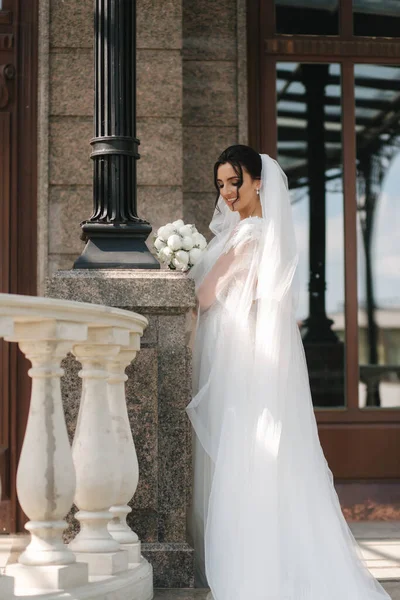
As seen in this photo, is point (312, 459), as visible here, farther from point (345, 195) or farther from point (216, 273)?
point (345, 195)

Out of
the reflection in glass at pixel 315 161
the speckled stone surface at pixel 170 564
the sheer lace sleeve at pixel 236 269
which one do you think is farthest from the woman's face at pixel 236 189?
the reflection in glass at pixel 315 161

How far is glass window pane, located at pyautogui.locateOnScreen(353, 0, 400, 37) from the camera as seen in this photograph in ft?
21.1

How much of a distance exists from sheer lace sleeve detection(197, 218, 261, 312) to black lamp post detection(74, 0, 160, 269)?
32 cm

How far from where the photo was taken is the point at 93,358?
3.28m

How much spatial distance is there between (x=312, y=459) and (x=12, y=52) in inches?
142

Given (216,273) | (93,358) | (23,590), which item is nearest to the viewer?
(23,590)

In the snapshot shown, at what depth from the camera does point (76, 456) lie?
3.22 m

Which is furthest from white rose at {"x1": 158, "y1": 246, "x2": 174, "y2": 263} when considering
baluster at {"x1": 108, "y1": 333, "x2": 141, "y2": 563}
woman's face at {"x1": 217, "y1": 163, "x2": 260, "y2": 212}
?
baluster at {"x1": 108, "y1": 333, "x2": 141, "y2": 563}

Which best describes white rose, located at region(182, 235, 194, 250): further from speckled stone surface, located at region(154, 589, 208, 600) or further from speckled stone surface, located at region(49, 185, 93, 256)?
speckled stone surface, located at region(49, 185, 93, 256)

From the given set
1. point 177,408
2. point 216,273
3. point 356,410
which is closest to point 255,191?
point 216,273

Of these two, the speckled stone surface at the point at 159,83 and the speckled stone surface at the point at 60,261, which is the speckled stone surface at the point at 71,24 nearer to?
the speckled stone surface at the point at 159,83

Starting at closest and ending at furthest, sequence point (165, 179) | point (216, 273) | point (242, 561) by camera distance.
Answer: point (242, 561) < point (216, 273) < point (165, 179)

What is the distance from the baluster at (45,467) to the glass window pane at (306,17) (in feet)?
13.3

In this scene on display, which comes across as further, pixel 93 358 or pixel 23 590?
pixel 93 358
